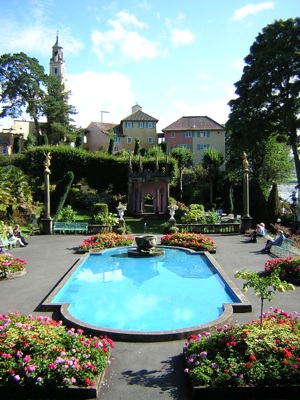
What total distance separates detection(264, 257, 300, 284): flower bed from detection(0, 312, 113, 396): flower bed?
768 cm

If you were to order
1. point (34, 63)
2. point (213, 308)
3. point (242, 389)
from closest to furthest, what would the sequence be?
point (242, 389) → point (213, 308) → point (34, 63)

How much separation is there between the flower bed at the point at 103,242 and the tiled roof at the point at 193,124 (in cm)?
4253

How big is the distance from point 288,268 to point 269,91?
20847 millimetres

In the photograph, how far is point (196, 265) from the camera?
52.5 feet

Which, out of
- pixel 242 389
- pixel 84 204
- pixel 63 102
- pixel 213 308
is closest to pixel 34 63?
pixel 63 102

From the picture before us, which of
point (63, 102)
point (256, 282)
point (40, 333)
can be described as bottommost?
point (40, 333)

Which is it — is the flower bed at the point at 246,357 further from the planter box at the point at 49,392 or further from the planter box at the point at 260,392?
the planter box at the point at 49,392

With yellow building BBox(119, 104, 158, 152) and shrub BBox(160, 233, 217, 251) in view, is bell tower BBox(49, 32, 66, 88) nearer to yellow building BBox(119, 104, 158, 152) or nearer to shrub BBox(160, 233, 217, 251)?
yellow building BBox(119, 104, 158, 152)

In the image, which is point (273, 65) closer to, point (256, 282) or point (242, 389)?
point (256, 282)

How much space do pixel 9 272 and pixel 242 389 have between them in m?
9.94

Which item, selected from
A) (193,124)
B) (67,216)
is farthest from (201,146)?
(67,216)

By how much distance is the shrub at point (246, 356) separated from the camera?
5.79 m

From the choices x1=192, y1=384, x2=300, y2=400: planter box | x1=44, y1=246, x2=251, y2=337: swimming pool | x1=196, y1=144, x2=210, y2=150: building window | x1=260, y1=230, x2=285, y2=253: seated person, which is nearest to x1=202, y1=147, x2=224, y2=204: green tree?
x1=196, y1=144, x2=210, y2=150: building window

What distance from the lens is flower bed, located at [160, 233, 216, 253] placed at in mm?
18688
